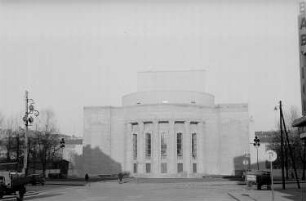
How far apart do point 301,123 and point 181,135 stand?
72.8 m

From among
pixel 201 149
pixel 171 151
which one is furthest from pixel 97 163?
pixel 201 149

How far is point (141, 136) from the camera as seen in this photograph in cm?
9800

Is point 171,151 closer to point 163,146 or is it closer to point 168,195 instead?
point 163,146

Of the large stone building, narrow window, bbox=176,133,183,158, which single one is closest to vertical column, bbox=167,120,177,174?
the large stone building

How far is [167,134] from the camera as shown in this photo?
97.5 metres

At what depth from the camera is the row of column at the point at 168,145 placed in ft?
317

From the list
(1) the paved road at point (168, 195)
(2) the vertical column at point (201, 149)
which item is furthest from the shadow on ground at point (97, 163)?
(1) the paved road at point (168, 195)

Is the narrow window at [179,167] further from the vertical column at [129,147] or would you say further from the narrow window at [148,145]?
the vertical column at [129,147]

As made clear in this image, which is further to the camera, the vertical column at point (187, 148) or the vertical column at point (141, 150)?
the vertical column at point (141, 150)

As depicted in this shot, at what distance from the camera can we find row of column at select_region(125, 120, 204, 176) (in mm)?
96562

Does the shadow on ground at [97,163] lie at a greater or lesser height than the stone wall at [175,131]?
lesser

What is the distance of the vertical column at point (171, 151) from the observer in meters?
96.4

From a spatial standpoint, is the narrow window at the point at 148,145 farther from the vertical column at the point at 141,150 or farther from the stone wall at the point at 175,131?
the stone wall at the point at 175,131

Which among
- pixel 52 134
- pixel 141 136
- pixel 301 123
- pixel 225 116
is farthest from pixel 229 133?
pixel 301 123
